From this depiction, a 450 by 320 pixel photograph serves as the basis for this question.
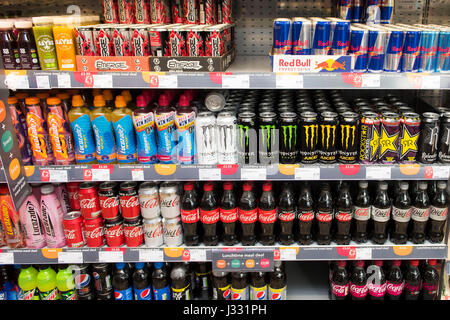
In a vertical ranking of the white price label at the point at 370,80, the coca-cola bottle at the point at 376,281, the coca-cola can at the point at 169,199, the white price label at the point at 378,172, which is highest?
the white price label at the point at 370,80

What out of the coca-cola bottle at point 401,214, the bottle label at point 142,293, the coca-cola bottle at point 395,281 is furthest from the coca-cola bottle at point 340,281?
the bottle label at point 142,293

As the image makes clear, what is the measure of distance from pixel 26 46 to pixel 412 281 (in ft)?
7.75

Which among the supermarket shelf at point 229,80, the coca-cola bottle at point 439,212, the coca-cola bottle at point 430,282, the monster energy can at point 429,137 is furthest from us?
the coca-cola bottle at point 430,282

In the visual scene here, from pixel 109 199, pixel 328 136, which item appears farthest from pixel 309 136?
pixel 109 199

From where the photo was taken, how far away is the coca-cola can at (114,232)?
85.7 inches

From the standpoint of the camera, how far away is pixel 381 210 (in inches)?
83.5

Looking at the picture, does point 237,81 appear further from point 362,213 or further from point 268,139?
point 362,213

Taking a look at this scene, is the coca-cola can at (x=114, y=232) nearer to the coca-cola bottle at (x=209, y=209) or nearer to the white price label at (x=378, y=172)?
the coca-cola bottle at (x=209, y=209)

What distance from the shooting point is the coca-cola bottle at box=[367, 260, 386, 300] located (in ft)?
7.38

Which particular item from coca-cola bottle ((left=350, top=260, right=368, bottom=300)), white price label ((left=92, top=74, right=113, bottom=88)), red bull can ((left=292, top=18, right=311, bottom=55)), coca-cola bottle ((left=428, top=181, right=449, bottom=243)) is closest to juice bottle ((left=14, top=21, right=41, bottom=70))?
white price label ((left=92, top=74, right=113, bottom=88))

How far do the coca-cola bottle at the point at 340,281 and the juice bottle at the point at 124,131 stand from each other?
4.34ft

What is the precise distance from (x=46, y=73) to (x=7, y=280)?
1321 mm

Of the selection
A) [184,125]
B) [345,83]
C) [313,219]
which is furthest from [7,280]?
[345,83]

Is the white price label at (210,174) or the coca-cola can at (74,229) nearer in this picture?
the white price label at (210,174)
